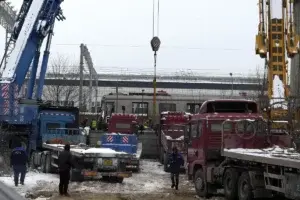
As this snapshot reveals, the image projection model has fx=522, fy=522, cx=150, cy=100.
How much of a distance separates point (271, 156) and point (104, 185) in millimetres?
8058

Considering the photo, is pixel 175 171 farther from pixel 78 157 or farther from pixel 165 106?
pixel 165 106

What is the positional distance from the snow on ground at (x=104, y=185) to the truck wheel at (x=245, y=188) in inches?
164

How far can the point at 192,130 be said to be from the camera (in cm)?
1639

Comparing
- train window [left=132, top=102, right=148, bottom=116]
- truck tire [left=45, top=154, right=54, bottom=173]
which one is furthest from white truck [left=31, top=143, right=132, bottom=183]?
train window [left=132, top=102, right=148, bottom=116]

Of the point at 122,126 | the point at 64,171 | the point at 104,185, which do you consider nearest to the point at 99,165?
the point at 104,185

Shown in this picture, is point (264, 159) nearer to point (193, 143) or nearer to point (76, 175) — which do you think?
point (193, 143)

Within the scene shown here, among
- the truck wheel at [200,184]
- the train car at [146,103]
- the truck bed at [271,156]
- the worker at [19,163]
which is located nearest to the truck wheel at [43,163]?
the worker at [19,163]

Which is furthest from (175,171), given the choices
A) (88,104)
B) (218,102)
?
(88,104)

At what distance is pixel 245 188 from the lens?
41.9 feet

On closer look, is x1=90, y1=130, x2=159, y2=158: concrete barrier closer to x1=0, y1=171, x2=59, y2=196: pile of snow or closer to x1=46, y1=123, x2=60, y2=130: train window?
x1=46, y1=123, x2=60, y2=130: train window

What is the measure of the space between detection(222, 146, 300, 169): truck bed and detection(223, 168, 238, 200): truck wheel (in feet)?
1.60

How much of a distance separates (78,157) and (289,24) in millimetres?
11358

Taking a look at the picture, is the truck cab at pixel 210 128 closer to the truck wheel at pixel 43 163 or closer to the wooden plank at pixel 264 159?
the wooden plank at pixel 264 159

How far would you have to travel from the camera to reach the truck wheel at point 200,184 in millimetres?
15211
